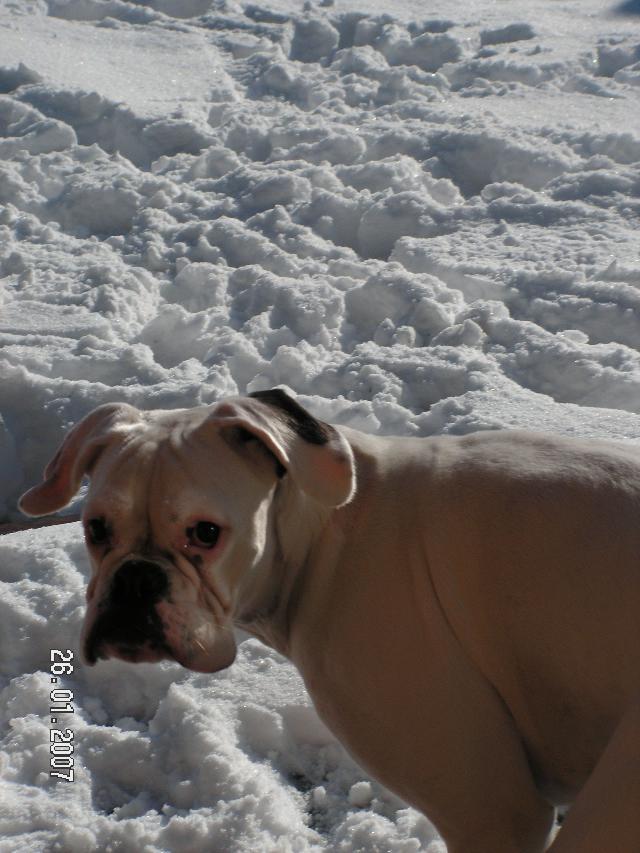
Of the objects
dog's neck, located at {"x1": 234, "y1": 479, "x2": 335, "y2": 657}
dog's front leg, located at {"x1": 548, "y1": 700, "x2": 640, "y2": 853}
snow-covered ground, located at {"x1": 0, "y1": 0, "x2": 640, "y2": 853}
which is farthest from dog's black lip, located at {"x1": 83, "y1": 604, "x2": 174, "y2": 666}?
dog's front leg, located at {"x1": 548, "y1": 700, "x2": 640, "y2": 853}

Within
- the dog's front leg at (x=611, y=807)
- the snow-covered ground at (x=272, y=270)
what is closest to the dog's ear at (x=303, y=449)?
the dog's front leg at (x=611, y=807)

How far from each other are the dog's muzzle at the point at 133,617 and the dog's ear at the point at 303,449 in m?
0.35

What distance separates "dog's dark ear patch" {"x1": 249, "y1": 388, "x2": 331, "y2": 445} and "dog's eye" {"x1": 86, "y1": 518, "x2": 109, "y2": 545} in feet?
1.44

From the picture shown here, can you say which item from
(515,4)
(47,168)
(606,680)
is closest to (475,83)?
(515,4)

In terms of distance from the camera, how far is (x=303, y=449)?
249 centimetres

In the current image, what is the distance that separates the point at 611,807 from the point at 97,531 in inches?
47.5

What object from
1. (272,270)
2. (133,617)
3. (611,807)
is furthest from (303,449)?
(272,270)

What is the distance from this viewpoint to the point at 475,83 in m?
8.21

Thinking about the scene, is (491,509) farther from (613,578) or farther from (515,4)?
(515,4)

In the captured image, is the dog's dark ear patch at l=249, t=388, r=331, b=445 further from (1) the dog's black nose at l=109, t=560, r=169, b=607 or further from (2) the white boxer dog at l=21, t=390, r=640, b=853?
(1) the dog's black nose at l=109, t=560, r=169, b=607

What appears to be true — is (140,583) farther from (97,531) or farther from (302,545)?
(302,545)

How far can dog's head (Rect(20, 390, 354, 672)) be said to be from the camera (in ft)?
7.97

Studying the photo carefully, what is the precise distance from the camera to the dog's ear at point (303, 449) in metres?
2.46

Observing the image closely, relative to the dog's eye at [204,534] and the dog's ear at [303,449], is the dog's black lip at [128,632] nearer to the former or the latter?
the dog's eye at [204,534]
